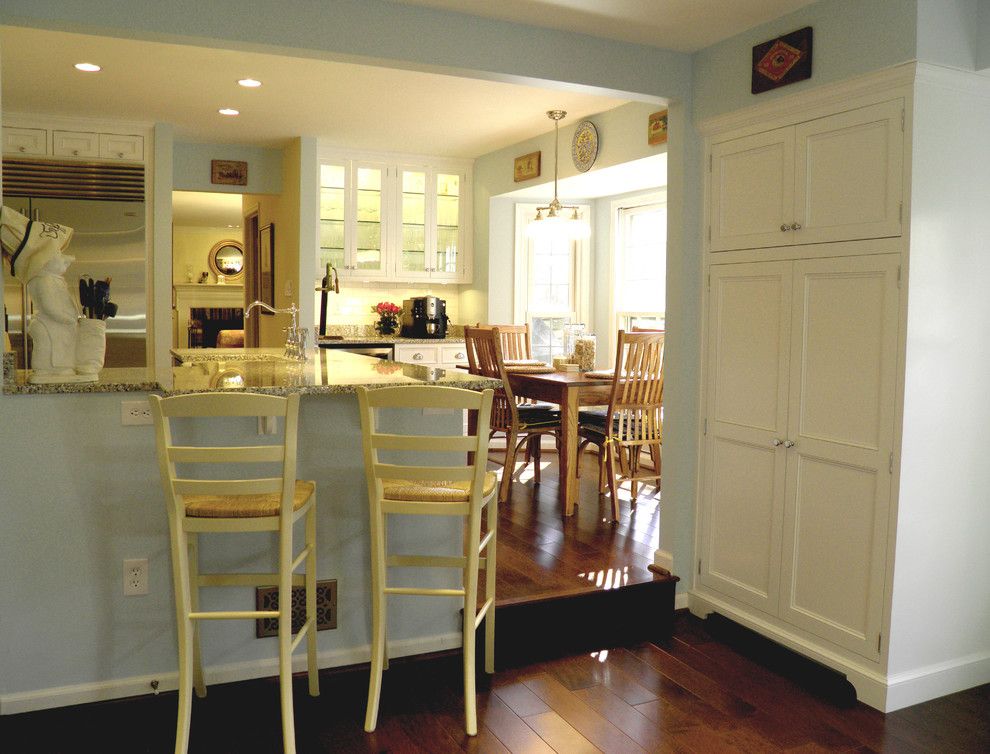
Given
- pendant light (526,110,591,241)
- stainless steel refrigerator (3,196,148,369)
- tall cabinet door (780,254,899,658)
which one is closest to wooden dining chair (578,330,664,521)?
pendant light (526,110,591,241)

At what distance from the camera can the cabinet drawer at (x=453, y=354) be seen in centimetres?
675

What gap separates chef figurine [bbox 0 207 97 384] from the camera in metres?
Result: 2.73

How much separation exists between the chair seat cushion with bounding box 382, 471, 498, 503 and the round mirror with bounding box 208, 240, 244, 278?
11051mm

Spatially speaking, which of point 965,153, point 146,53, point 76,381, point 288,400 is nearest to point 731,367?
point 965,153

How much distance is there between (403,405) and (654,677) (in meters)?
1.41

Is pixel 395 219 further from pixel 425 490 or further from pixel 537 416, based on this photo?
pixel 425 490

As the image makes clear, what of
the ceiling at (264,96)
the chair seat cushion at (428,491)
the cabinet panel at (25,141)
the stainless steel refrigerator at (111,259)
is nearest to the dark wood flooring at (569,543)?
the chair seat cushion at (428,491)

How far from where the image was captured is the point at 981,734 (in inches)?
107

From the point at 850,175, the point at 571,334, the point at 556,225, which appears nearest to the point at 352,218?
the point at 556,225

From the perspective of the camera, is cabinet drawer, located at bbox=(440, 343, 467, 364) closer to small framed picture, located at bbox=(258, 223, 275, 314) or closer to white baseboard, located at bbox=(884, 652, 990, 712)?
small framed picture, located at bbox=(258, 223, 275, 314)

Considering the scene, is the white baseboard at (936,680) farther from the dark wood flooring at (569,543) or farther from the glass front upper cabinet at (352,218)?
the glass front upper cabinet at (352,218)

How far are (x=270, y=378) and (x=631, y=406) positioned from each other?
2237 millimetres

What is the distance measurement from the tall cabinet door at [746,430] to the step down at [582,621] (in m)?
0.29

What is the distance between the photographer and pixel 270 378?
10.3 ft
